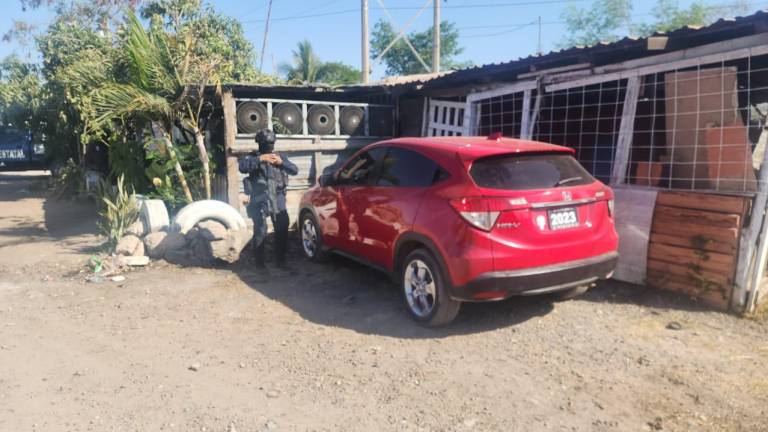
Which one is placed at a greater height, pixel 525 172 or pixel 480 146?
pixel 480 146

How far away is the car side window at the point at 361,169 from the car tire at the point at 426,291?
1.14 meters

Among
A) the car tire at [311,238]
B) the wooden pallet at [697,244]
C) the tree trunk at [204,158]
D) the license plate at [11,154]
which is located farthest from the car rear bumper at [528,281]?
the license plate at [11,154]

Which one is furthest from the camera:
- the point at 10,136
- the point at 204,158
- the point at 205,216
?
the point at 10,136

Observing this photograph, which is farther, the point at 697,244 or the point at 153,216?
the point at 153,216

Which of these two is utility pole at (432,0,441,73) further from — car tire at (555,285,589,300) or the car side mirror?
car tire at (555,285,589,300)

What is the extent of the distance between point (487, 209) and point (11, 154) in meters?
24.2

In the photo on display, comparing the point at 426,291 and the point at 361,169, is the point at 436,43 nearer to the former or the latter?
the point at 361,169

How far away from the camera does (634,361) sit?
3.74 meters

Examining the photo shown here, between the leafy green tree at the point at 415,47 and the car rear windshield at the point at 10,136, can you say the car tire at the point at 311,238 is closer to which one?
the car rear windshield at the point at 10,136

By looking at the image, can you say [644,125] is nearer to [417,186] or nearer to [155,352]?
[417,186]

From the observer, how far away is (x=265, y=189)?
6273mm

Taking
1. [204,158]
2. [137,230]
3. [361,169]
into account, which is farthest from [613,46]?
[137,230]

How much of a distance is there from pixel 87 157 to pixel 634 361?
49.9 feet

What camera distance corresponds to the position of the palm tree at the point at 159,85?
7730mm
